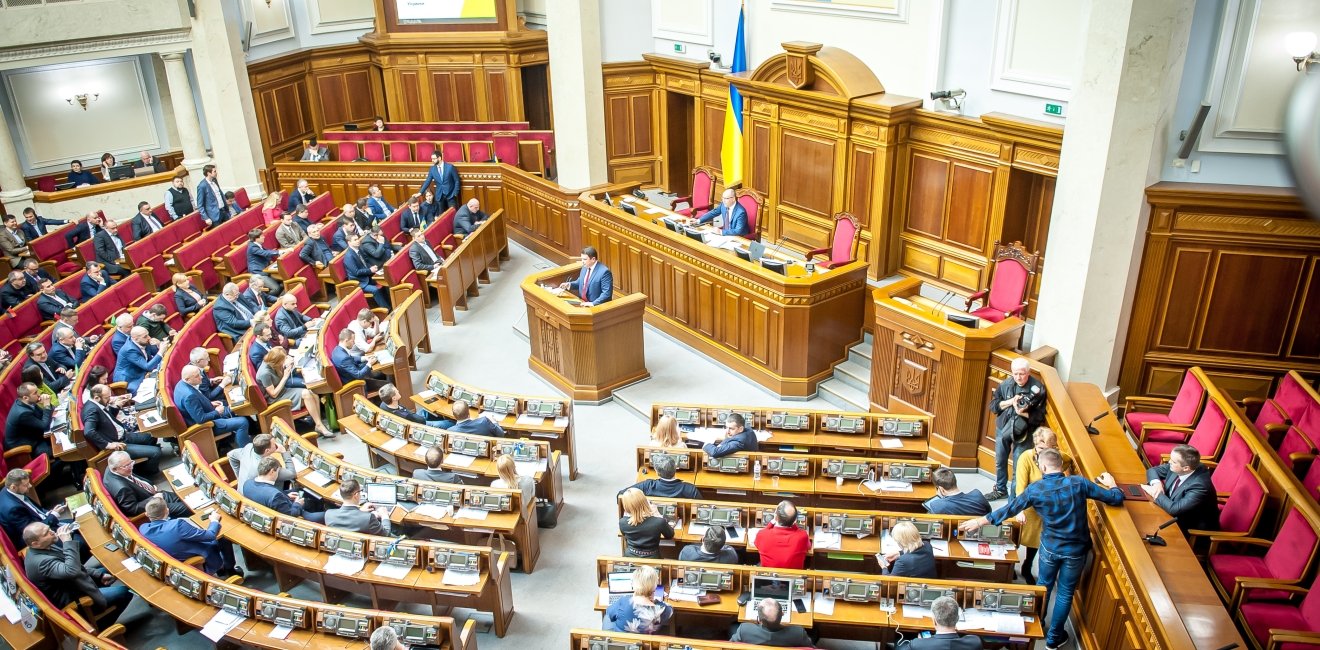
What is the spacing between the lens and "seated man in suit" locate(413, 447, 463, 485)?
6555mm

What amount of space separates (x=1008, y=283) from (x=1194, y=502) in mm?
3309

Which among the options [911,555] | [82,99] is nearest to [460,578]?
[911,555]

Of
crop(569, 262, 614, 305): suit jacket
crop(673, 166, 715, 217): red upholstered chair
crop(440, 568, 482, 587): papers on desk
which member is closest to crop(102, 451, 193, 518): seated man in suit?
crop(440, 568, 482, 587): papers on desk

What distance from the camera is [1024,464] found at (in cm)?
599

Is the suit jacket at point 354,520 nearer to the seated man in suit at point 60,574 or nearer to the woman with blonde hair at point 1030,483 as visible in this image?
the seated man in suit at point 60,574

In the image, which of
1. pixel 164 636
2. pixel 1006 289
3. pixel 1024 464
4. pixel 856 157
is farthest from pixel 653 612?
pixel 856 157

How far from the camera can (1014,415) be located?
6.66m

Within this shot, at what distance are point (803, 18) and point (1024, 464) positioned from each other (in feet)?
21.8

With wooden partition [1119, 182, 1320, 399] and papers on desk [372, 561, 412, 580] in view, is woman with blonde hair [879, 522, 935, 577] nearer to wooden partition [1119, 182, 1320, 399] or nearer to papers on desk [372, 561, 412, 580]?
papers on desk [372, 561, 412, 580]

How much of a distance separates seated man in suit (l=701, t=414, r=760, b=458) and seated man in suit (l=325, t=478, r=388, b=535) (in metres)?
2.44

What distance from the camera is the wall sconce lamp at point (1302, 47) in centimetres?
612

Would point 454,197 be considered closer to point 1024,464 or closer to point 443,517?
point 443,517

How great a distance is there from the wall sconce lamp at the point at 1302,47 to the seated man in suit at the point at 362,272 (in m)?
9.29

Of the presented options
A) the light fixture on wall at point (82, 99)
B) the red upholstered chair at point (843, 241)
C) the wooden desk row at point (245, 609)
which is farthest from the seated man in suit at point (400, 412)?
the light fixture on wall at point (82, 99)
